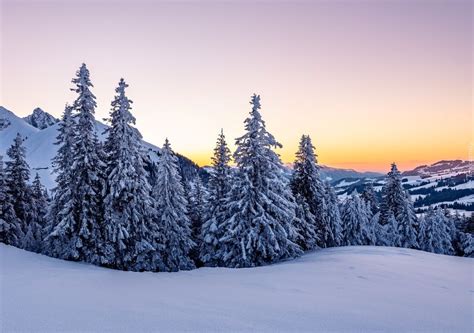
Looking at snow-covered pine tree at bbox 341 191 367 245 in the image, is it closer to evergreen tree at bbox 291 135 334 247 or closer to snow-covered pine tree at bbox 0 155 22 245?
evergreen tree at bbox 291 135 334 247

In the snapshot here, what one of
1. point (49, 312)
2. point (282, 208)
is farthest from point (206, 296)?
point (282, 208)

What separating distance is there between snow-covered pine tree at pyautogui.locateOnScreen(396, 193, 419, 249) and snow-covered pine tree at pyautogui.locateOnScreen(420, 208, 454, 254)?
1.51 m

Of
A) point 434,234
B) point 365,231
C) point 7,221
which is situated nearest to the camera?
point 7,221

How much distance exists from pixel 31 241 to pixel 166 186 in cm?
1293

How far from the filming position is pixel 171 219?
93.7ft

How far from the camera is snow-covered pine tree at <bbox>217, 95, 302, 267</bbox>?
901 inches

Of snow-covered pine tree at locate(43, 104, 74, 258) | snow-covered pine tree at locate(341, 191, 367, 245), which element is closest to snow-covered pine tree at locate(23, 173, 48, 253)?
snow-covered pine tree at locate(43, 104, 74, 258)

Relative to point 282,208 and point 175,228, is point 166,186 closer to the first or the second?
point 175,228

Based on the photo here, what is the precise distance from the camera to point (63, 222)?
2166 centimetres

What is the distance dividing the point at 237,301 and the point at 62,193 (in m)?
19.9

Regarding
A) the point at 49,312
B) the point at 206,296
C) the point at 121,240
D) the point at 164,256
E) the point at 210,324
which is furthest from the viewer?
the point at 164,256

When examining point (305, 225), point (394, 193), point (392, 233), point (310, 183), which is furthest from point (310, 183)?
point (394, 193)

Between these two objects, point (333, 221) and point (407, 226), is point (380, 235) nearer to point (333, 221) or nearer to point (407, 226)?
point (407, 226)

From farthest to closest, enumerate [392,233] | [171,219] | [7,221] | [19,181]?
[392,233] → [19,181] → [7,221] → [171,219]
